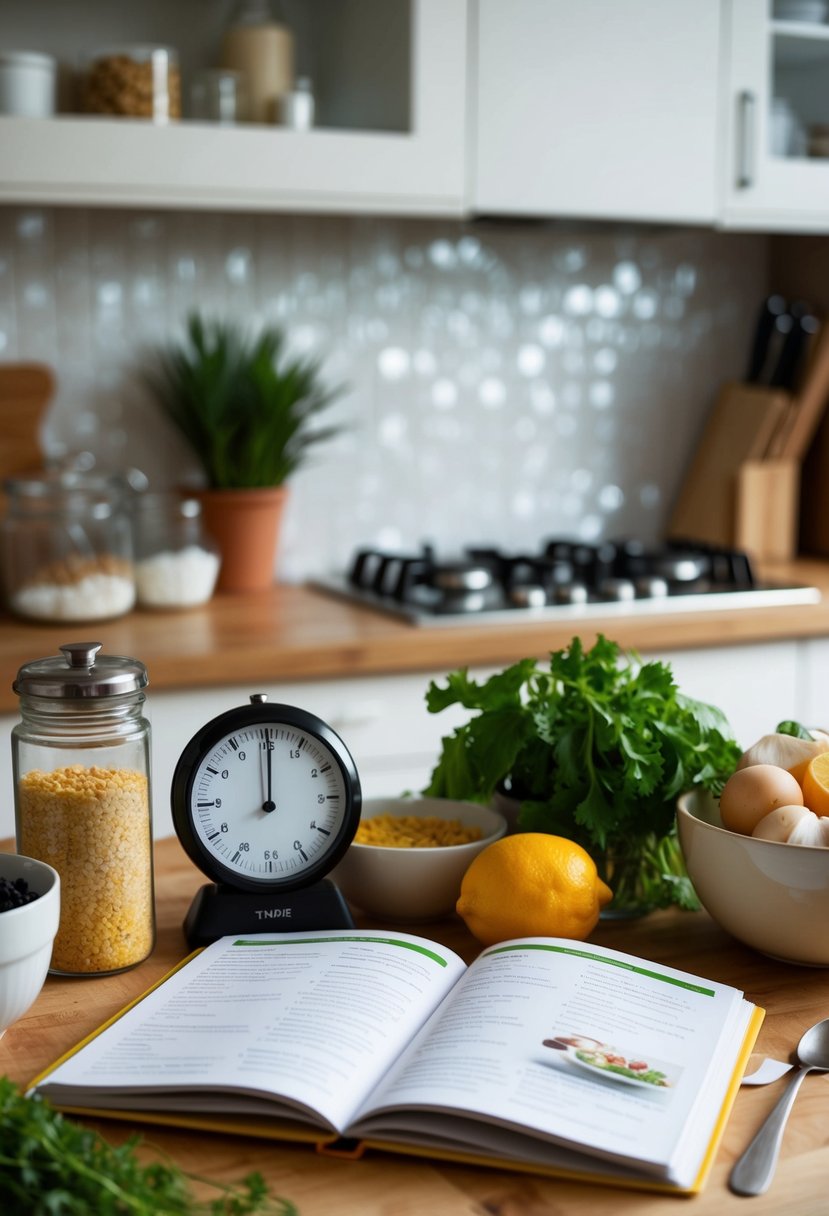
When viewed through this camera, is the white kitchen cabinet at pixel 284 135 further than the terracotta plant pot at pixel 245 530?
No

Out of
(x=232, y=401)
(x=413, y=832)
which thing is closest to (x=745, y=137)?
(x=232, y=401)

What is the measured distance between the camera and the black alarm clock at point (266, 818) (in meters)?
1.02

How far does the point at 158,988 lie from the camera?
37.3 inches

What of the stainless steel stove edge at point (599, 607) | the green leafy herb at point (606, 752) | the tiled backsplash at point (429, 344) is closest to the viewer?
the green leafy herb at point (606, 752)

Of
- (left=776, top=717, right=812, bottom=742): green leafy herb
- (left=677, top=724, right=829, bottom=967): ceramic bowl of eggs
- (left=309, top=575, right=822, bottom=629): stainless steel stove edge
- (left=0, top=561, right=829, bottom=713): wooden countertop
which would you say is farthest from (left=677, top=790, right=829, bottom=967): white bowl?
(left=309, top=575, right=822, bottom=629): stainless steel stove edge

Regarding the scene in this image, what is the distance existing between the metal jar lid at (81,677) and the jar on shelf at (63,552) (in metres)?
1.26

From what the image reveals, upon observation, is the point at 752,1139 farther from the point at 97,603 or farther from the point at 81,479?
the point at 81,479

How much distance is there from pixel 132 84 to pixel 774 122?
1254 mm

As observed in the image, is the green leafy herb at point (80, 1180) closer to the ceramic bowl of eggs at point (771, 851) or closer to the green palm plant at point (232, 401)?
the ceramic bowl of eggs at point (771, 851)

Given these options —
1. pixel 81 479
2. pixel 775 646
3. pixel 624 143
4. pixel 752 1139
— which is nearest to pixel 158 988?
pixel 752 1139

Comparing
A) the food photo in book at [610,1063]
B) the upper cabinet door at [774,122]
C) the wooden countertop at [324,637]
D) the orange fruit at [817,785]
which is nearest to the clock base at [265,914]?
the food photo in book at [610,1063]

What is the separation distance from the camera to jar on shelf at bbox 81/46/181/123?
7.13 feet

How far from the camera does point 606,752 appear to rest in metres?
1.08

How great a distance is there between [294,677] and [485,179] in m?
0.95
